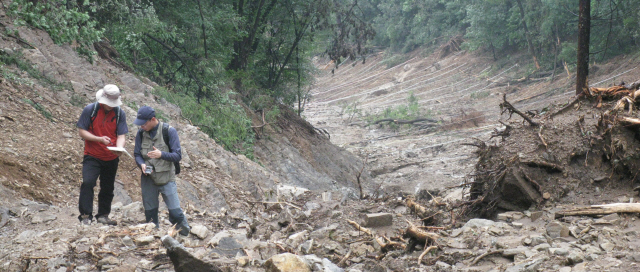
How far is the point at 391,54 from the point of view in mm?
45969

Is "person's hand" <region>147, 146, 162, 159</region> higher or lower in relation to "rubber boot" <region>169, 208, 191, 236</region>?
higher

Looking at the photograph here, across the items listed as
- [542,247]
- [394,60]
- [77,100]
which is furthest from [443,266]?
[394,60]

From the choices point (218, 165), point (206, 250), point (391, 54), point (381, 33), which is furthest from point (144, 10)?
point (381, 33)

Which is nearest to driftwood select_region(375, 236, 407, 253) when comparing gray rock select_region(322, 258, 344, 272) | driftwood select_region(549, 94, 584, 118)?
gray rock select_region(322, 258, 344, 272)

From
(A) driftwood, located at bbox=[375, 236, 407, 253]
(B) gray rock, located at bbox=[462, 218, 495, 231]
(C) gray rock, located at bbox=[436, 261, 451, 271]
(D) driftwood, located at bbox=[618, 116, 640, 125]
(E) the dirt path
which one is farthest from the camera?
(E) the dirt path

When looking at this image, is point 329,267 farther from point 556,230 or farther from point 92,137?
point 92,137

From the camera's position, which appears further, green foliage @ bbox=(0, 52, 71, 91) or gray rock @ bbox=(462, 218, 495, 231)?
green foliage @ bbox=(0, 52, 71, 91)

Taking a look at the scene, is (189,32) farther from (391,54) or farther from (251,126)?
(391,54)

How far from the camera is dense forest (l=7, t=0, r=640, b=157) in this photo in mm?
8844

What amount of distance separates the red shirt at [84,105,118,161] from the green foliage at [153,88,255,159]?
581 cm

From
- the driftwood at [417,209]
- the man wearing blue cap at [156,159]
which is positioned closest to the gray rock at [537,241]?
the driftwood at [417,209]

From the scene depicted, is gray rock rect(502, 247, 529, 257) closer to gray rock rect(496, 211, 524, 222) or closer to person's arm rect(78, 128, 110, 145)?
gray rock rect(496, 211, 524, 222)

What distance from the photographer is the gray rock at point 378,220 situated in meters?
6.07

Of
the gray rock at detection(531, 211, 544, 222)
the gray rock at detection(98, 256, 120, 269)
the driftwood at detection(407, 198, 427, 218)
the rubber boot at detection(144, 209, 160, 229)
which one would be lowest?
the driftwood at detection(407, 198, 427, 218)
